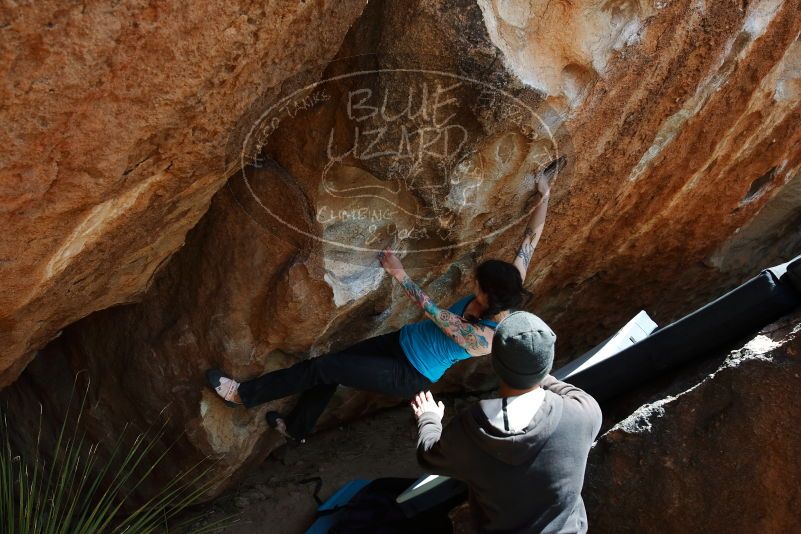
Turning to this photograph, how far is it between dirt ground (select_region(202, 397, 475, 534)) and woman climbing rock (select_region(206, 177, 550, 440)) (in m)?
0.93

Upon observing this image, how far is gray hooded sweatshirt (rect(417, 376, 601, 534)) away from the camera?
2451mm

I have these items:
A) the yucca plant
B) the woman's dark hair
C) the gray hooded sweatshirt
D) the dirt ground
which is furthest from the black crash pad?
the yucca plant

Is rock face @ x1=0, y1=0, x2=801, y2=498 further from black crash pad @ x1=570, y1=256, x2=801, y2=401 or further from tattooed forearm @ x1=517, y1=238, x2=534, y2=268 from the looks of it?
black crash pad @ x1=570, y1=256, x2=801, y2=401

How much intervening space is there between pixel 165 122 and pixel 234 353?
60.0 inches

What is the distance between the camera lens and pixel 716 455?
10.3 feet

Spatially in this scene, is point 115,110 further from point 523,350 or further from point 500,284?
point 500,284

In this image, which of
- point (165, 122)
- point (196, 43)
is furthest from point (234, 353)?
point (196, 43)

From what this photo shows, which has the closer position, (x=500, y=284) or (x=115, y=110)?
(x=115, y=110)

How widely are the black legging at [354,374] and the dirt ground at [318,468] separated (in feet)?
3.30

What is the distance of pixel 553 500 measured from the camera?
2547mm

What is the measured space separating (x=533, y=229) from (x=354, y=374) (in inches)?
39.6

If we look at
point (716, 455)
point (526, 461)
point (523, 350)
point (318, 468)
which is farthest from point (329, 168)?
point (318, 468)

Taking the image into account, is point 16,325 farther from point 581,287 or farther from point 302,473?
point 581,287

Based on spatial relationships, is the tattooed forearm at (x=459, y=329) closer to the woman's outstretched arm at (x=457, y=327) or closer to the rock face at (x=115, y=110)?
the woman's outstretched arm at (x=457, y=327)
